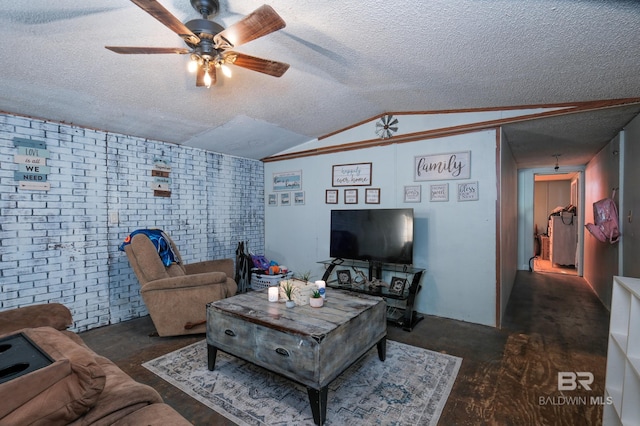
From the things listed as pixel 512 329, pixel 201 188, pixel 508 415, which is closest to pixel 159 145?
pixel 201 188

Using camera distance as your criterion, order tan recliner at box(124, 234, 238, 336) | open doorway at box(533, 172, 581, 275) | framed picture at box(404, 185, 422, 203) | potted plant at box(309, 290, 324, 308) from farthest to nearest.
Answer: open doorway at box(533, 172, 581, 275)
framed picture at box(404, 185, 422, 203)
tan recliner at box(124, 234, 238, 336)
potted plant at box(309, 290, 324, 308)

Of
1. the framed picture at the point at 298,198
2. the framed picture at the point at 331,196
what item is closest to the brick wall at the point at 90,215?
the framed picture at the point at 298,198

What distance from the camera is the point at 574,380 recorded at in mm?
2277

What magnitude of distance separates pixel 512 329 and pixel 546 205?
7.20 metres

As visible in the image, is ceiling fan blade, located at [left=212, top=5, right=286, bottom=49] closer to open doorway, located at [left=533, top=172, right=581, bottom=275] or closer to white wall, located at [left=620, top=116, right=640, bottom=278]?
white wall, located at [left=620, top=116, right=640, bottom=278]

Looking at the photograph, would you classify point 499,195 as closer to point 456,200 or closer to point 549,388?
point 456,200

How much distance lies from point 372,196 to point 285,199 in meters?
1.62

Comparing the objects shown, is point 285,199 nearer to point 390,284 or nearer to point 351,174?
point 351,174

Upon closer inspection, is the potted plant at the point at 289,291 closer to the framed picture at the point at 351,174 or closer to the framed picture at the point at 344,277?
the framed picture at the point at 344,277

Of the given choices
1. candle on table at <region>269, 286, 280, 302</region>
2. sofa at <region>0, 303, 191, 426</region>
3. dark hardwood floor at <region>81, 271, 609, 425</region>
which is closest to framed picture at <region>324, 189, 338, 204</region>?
dark hardwood floor at <region>81, 271, 609, 425</region>

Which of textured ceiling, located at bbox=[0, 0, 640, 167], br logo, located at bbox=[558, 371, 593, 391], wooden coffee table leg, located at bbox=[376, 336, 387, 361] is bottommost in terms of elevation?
br logo, located at bbox=[558, 371, 593, 391]

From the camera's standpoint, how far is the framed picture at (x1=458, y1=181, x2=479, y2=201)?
3480mm

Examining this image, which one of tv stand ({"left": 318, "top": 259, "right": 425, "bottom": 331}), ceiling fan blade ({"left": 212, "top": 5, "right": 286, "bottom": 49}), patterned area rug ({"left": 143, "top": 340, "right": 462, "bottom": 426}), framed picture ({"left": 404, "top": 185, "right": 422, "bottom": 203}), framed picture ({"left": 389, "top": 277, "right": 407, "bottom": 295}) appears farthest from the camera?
framed picture ({"left": 404, "top": 185, "right": 422, "bottom": 203})

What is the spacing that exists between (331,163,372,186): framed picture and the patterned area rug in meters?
2.29
